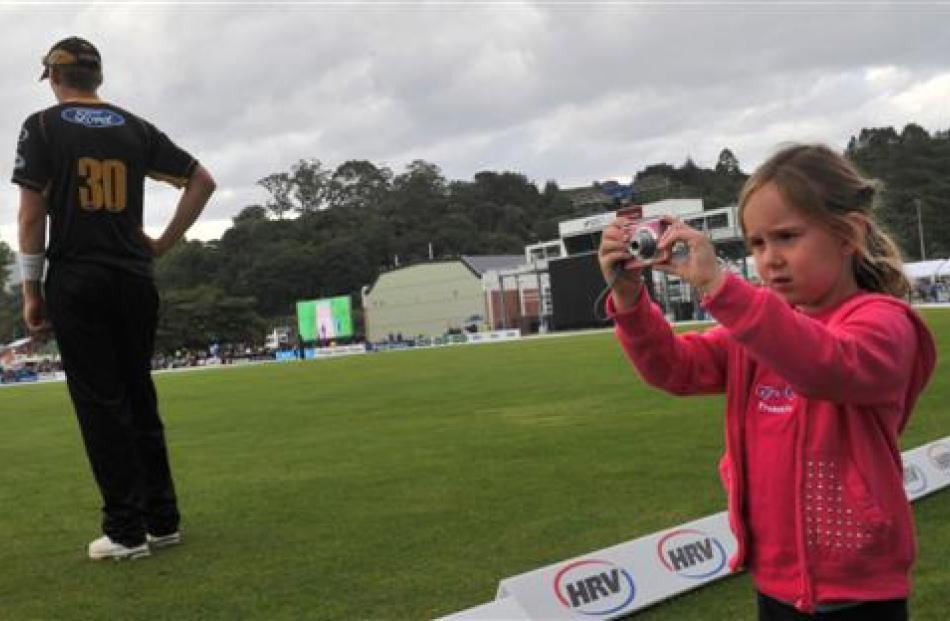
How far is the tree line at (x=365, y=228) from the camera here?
3861 inches

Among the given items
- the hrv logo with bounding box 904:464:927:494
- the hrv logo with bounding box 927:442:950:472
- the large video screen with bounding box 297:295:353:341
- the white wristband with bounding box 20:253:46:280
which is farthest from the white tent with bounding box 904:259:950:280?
the white wristband with bounding box 20:253:46:280

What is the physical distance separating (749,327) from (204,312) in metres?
97.4

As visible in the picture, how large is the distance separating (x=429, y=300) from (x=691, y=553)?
9648 centimetres

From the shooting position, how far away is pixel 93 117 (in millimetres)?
4895

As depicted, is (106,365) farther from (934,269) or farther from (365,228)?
(365,228)

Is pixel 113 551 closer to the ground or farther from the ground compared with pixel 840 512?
closer to the ground

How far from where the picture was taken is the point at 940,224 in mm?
98375

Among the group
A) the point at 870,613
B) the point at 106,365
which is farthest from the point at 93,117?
the point at 870,613

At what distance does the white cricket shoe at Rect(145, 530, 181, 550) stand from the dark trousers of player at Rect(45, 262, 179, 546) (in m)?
0.19

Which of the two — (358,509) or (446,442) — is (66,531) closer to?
(358,509)

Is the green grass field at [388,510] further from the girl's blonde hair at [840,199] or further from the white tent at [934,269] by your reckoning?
the white tent at [934,269]

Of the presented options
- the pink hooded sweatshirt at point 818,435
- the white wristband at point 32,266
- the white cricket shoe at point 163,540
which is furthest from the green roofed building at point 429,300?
the pink hooded sweatshirt at point 818,435

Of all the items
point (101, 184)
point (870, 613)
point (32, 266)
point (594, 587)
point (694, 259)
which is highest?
point (101, 184)

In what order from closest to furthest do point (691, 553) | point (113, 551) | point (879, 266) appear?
point (879, 266), point (691, 553), point (113, 551)
